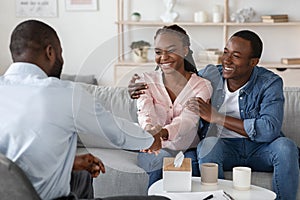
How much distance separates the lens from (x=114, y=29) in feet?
17.6

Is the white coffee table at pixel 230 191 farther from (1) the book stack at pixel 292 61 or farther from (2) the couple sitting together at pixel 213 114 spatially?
(1) the book stack at pixel 292 61

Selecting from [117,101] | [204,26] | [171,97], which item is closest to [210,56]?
[204,26]

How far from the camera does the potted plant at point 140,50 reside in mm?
4980

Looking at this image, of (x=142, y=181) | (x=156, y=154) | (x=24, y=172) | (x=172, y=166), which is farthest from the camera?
(x=142, y=181)

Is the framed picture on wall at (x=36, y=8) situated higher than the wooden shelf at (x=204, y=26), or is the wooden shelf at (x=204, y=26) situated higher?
the framed picture on wall at (x=36, y=8)

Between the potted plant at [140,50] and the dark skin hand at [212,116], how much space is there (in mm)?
2275

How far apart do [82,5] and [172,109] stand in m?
2.91

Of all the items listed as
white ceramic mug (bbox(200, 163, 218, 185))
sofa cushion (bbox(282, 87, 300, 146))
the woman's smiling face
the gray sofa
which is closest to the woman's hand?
the woman's smiling face

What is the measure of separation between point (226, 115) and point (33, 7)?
10.3 ft

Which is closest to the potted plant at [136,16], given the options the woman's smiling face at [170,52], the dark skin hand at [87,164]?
the woman's smiling face at [170,52]

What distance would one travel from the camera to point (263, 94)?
2748 mm

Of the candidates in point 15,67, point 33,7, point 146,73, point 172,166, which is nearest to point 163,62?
point 146,73

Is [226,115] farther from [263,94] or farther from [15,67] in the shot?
[15,67]

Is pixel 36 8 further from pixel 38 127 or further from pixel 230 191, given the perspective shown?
pixel 38 127
